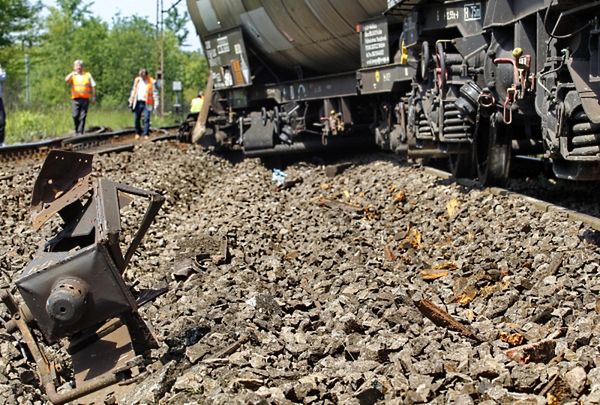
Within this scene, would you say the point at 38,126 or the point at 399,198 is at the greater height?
the point at 38,126

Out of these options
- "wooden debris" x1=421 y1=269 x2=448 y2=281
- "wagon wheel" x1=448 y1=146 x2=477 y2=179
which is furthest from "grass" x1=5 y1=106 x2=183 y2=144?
"wooden debris" x1=421 y1=269 x2=448 y2=281

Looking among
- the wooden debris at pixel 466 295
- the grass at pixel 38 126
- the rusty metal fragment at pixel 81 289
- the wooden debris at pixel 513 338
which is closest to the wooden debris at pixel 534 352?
the wooden debris at pixel 513 338

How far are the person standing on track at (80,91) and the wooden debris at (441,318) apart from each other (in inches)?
561

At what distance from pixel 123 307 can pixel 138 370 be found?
0.39 meters

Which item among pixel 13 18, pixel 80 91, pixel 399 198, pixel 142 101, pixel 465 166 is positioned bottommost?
pixel 399 198

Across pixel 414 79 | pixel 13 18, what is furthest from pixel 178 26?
pixel 414 79

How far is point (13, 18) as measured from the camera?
37531mm

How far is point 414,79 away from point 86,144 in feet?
27.6

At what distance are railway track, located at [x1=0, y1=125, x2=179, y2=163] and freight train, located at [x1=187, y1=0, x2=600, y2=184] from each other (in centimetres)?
181

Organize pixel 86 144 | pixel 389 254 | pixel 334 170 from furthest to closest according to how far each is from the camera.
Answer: pixel 86 144, pixel 334 170, pixel 389 254

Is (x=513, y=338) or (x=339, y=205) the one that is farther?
(x=339, y=205)

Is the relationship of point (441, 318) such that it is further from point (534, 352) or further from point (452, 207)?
point (452, 207)

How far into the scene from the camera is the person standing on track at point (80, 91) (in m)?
17.4

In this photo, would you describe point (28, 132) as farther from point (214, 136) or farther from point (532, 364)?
point (532, 364)
